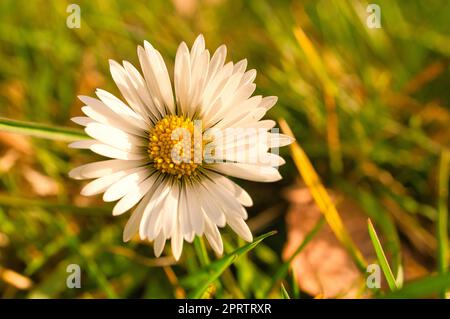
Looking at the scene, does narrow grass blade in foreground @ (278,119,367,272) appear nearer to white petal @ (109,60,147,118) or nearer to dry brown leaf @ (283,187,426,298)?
dry brown leaf @ (283,187,426,298)

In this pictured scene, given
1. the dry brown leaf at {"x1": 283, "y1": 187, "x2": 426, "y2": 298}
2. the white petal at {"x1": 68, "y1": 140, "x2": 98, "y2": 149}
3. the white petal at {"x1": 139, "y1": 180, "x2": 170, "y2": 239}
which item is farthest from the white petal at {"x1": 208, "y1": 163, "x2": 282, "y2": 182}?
the dry brown leaf at {"x1": 283, "y1": 187, "x2": 426, "y2": 298}

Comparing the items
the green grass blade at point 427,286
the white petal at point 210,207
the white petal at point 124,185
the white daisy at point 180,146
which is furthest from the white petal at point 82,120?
the green grass blade at point 427,286

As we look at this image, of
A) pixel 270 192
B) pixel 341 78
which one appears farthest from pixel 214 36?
pixel 270 192

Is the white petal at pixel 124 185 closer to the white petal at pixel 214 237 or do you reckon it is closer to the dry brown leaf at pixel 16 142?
the white petal at pixel 214 237

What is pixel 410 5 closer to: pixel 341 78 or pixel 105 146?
pixel 341 78

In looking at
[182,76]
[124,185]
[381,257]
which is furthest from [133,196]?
[381,257]

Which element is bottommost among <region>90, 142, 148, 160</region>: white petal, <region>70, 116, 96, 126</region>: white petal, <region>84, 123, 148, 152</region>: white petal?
<region>90, 142, 148, 160</region>: white petal

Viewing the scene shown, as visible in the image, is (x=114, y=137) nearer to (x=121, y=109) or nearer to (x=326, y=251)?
(x=121, y=109)
